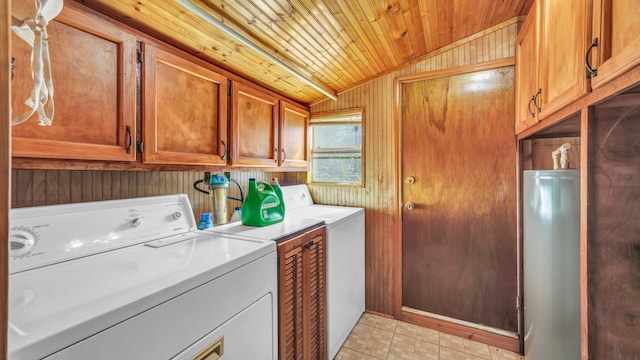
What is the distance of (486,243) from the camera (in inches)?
81.7

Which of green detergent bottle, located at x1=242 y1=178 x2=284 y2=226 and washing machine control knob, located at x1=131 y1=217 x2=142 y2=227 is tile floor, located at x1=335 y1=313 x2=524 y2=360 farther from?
washing machine control knob, located at x1=131 y1=217 x2=142 y2=227

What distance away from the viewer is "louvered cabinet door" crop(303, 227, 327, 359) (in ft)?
5.07

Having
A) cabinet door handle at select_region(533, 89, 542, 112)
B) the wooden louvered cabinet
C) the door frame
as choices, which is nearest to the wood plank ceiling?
the door frame

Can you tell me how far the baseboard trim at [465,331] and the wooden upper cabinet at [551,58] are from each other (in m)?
1.55

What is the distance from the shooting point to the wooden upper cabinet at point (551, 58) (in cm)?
97

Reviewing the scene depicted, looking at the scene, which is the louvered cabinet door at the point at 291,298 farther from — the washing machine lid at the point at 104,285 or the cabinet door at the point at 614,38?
the cabinet door at the point at 614,38

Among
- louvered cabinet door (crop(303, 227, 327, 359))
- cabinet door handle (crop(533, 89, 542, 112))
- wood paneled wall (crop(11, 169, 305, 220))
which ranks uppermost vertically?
cabinet door handle (crop(533, 89, 542, 112))

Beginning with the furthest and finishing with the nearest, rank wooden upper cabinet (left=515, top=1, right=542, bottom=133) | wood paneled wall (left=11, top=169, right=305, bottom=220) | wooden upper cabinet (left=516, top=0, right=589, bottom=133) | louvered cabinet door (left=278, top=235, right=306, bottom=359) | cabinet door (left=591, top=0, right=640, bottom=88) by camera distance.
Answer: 1. wooden upper cabinet (left=515, top=1, right=542, bottom=133)
2. louvered cabinet door (left=278, top=235, right=306, bottom=359)
3. wood paneled wall (left=11, top=169, right=305, bottom=220)
4. wooden upper cabinet (left=516, top=0, right=589, bottom=133)
5. cabinet door (left=591, top=0, right=640, bottom=88)

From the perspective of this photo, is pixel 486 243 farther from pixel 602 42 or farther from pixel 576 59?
pixel 602 42

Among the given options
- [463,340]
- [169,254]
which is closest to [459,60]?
[463,340]

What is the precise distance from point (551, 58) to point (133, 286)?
6.32 ft

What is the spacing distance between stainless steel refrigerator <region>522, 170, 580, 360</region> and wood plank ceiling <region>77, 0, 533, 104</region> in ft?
3.80

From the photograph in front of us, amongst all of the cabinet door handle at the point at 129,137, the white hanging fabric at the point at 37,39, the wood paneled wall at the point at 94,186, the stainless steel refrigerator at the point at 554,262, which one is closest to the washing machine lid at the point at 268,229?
the wood paneled wall at the point at 94,186

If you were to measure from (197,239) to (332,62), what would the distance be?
1554 mm
